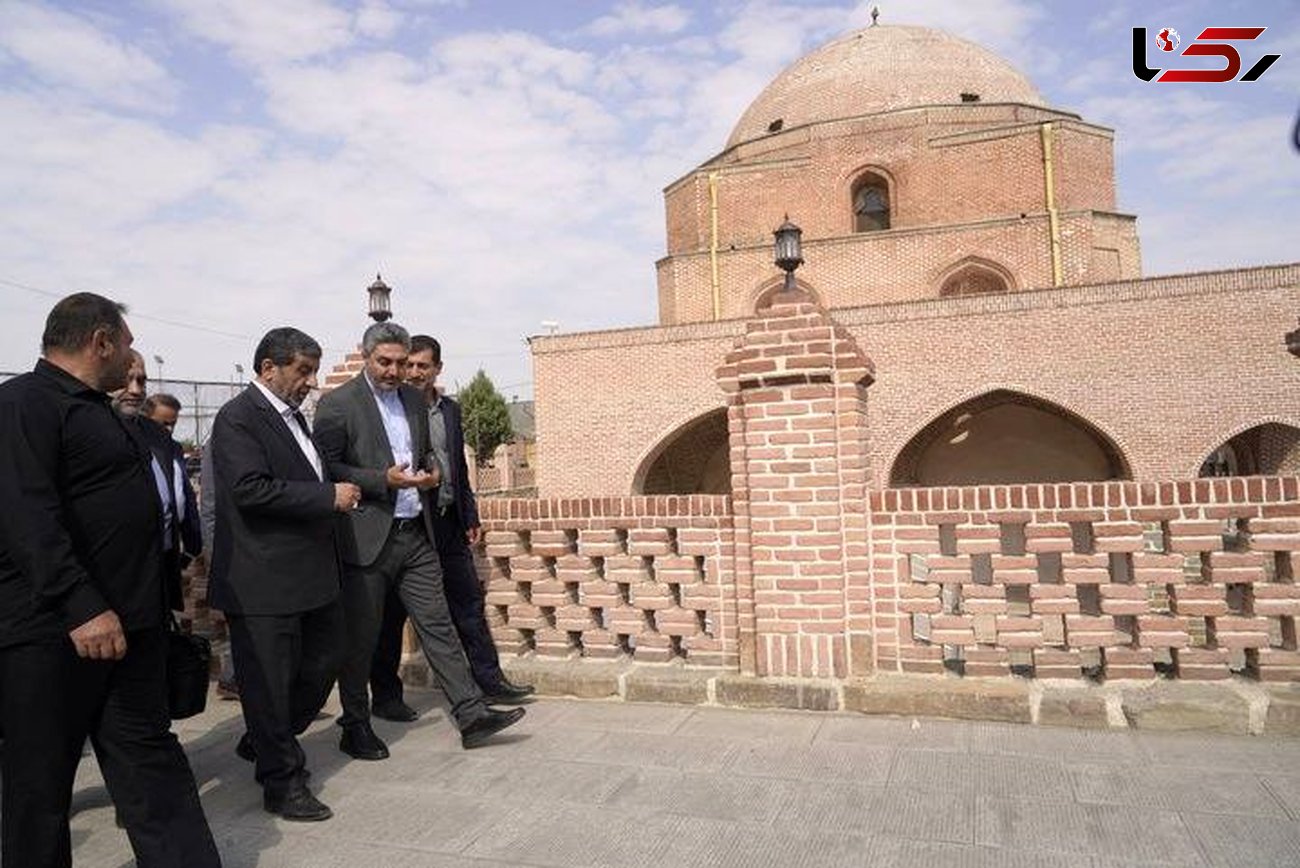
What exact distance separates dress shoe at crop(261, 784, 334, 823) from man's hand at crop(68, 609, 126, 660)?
105 centimetres

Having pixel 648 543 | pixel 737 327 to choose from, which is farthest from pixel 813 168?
pixel 648 543

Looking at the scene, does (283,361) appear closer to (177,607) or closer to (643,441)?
(177,607)

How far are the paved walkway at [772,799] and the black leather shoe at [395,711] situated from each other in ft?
0.99

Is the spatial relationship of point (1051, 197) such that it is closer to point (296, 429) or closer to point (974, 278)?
point (974, 278)

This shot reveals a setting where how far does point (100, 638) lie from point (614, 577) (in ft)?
8.48

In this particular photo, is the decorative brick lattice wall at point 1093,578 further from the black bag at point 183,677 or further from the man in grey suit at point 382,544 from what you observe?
the black bag at point 183,677

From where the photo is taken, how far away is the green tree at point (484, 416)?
39812 mm

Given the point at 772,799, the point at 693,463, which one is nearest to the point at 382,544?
the point at 772,799

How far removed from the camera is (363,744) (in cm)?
372

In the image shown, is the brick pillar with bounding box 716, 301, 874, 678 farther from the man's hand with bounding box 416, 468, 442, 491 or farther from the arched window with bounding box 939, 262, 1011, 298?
the arched window with bounding box 939, 262, 1011, 298

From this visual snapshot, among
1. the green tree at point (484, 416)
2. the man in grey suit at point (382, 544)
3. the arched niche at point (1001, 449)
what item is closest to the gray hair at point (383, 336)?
the man in grey suit at point (382, 544)

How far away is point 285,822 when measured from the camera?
3109 mm

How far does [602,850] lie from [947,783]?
1301 mm

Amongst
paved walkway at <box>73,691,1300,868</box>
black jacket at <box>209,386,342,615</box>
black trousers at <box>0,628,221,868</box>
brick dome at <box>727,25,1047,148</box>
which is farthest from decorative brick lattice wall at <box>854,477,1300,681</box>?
brick dome at <box>727,25,1047,148</box>
